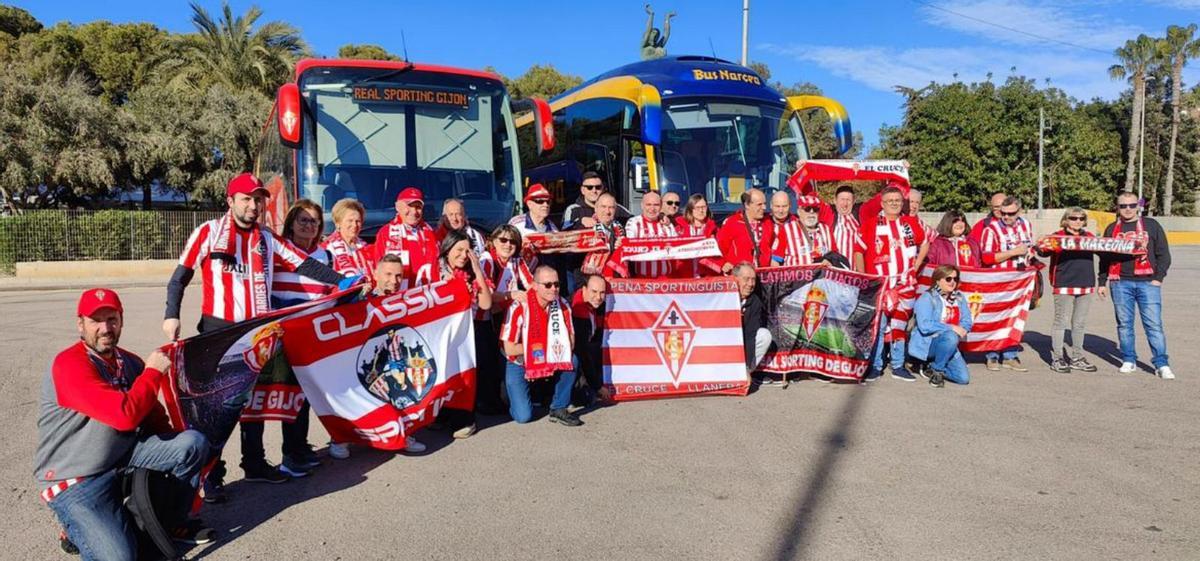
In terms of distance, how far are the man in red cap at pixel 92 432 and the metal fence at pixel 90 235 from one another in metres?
20.7

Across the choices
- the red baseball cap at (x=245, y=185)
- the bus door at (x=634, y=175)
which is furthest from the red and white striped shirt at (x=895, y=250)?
the red baseball cap at (x=245, y=185)

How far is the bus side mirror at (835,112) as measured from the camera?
1217cm

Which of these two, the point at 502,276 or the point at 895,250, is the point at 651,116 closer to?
the point at 895,250

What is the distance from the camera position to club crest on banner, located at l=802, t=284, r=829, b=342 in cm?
782

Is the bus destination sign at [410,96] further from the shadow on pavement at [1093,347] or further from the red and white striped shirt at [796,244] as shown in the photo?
the shadow on pavement at [1093,347]

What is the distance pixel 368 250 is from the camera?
704 cm

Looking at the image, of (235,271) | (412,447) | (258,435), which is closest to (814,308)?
(412,447)

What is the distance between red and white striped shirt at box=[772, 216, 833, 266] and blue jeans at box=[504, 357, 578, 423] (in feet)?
8.99

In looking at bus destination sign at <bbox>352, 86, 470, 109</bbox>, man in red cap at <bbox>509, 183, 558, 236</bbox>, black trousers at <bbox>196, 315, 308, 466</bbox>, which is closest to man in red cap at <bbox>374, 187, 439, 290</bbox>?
man in red cap at <bbox>509, 183, 558, 236</bbox>

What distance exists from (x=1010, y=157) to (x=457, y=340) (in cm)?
4193

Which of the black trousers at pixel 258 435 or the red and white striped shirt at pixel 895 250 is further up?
the red and white striped shirt at pixel 895 250

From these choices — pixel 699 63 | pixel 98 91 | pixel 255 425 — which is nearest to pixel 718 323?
pixel 255 425

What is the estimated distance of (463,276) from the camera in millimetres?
6379

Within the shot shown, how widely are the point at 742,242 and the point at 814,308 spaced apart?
3.25ft
